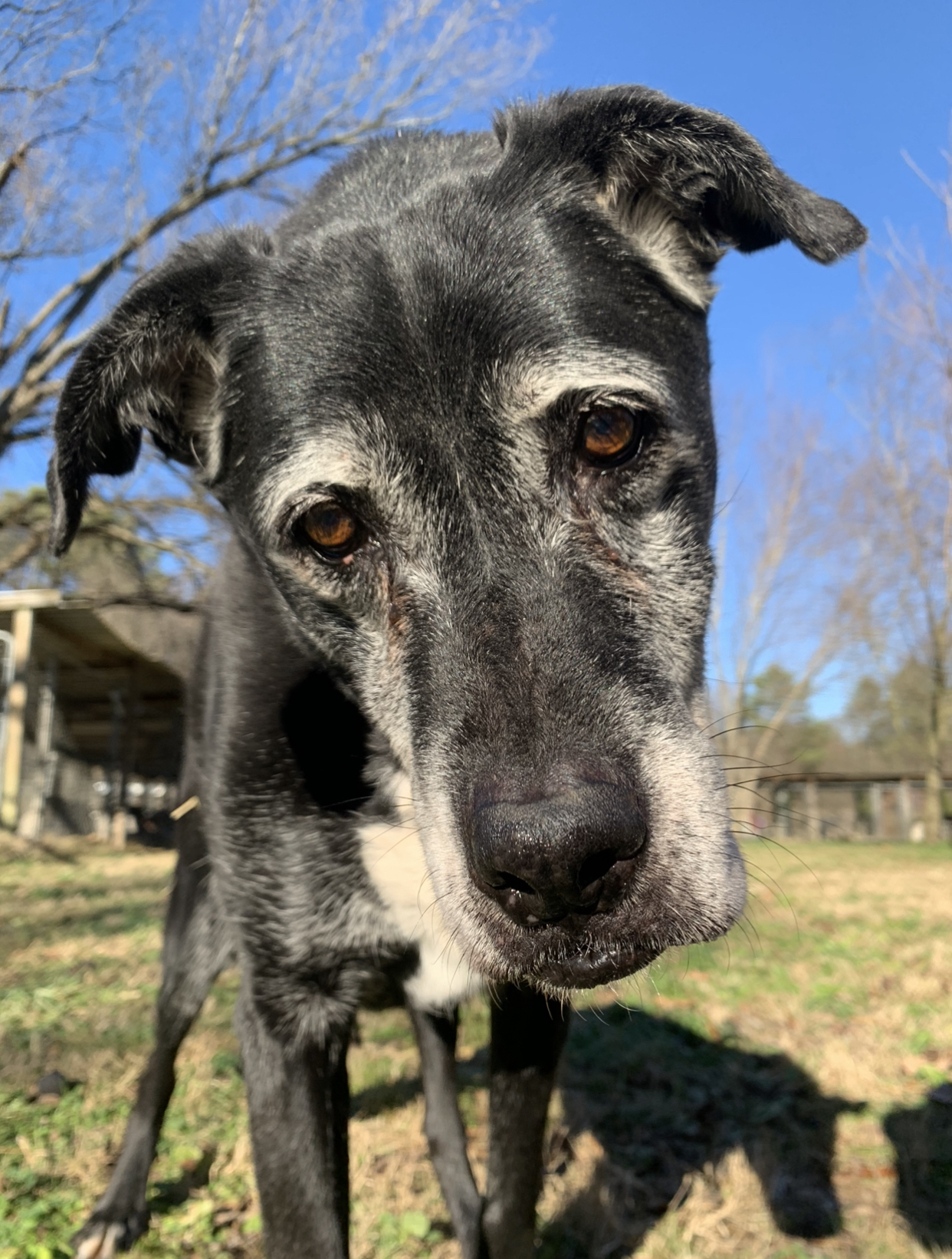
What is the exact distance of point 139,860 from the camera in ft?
44.8

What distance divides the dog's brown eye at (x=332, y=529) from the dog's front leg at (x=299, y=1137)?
4.08 ft

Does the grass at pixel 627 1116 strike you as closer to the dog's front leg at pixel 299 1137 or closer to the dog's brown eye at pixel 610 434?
the dog's front leg at pixel 299 1137

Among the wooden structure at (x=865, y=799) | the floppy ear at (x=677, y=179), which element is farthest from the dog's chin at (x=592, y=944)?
the wooden structure at (x=865, y=799)

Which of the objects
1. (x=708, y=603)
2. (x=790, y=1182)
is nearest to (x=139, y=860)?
(x=790, y=1182)

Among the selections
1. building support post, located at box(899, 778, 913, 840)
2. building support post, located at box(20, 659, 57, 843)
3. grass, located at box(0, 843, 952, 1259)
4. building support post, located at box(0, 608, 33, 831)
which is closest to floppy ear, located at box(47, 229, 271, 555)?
grass, located at box(0, 843, 952, 1259)

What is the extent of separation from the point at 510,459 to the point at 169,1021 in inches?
98.2

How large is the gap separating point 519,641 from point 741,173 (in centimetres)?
132

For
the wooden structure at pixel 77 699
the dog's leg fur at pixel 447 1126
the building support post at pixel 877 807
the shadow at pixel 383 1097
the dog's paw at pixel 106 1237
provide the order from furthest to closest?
1. the building support post at pixel 877 807
2. the wooden structure at pixel 77 699
3. the shadow at pixel 383 1097
4. the dog's leg fur at pixel 447 1126
5. the dog's paw at pixel 106 1237

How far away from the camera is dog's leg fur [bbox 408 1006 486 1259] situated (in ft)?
8.68

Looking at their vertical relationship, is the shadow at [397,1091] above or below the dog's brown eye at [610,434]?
below

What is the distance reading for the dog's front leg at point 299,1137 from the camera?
6.82ft

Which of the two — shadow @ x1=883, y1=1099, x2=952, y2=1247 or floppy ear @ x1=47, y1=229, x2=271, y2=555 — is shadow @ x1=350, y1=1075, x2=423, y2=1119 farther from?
floppy ear @ x1=47, y1=229, x2=271, y2=555

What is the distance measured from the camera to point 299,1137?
2146mm

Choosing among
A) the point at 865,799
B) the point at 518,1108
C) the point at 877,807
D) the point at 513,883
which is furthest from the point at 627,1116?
the point at 865,799
